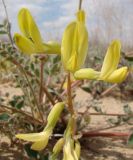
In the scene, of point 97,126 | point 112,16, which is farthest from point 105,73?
point 112,16

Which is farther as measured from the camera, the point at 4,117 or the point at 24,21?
the point at 4,117

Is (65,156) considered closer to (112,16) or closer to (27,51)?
(27,51)

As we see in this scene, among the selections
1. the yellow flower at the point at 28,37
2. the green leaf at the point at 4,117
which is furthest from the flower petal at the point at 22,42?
the green leaf at the point at 4,117

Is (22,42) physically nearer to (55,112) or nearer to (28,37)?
(28,37)

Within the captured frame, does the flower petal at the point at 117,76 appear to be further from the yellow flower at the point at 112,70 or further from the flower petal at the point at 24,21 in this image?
the flower petal at the point at 24,21

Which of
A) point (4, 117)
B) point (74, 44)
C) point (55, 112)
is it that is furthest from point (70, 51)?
point (4, 117)

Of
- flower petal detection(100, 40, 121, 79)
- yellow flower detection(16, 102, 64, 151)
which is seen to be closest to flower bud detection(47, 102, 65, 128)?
yellow flower detection(16, 102, 64, 151)
